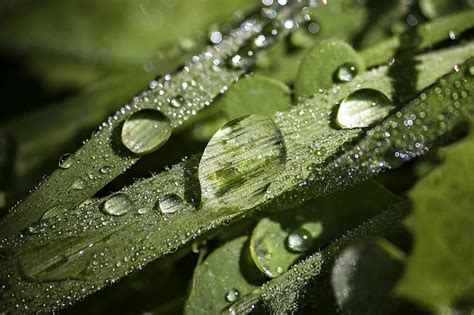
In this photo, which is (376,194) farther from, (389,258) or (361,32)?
(361,32)

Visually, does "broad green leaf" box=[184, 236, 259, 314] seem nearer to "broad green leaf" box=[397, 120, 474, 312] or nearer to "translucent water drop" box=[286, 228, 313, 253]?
"translucent water drop" box=[286, 228, 313, 253]

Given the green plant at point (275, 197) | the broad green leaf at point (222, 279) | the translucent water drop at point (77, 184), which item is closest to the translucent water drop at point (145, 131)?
the green plant at point (275, 197)

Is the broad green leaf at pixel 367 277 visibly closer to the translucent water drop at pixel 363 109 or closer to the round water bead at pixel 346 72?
the translucent water drop at pixel 363 109

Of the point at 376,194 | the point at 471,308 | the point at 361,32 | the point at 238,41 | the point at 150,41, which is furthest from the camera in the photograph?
the point at 150,41

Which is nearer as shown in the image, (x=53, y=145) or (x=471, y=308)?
(x=471, y=308)

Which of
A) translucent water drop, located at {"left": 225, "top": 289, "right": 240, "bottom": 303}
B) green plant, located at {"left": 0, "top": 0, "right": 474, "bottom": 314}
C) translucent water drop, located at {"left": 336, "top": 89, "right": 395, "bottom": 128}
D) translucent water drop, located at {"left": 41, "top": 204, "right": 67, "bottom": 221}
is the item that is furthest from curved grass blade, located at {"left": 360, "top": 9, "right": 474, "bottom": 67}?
translucent water drop, located at {"left": 41, "top": 204, "right": 67, "bottom": 221}

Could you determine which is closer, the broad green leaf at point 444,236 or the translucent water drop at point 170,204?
the broad green leaf at point 444,236

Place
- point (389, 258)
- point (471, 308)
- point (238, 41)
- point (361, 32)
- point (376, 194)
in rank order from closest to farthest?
point (471, 308)
point (389, 258)
point (376, 194)
point (238, 41)
point (361, 32)

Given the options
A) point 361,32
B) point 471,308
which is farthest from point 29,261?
point 361,32
